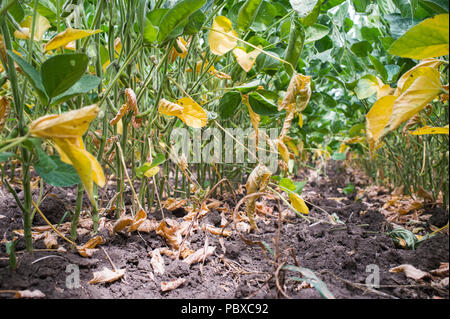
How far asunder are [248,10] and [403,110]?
538 mm

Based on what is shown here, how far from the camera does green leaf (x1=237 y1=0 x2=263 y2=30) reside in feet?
2.73

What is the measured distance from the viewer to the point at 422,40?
1.55 feet

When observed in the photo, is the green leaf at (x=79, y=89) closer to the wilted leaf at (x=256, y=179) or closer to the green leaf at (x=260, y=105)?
the wilted leaf at (x=256, y=179)

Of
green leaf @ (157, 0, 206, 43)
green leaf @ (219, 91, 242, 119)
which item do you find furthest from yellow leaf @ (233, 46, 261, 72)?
green leaf @ (157, 0, 206, 43)

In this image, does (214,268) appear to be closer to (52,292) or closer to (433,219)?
(52,292)

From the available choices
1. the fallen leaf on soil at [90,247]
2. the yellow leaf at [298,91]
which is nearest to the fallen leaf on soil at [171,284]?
the fallen leaf on soil at [90,247]

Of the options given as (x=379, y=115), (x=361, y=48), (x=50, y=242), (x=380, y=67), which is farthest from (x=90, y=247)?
(x=361, y=48)

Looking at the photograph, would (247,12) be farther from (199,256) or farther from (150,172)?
(199,256)

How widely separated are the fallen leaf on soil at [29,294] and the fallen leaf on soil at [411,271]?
2.20 feet

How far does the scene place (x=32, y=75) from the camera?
488 millimetres

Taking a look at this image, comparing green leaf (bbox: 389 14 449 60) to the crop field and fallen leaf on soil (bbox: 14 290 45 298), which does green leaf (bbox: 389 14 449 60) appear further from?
fallen leaf on soil (bbox: 14 290 45 298)
